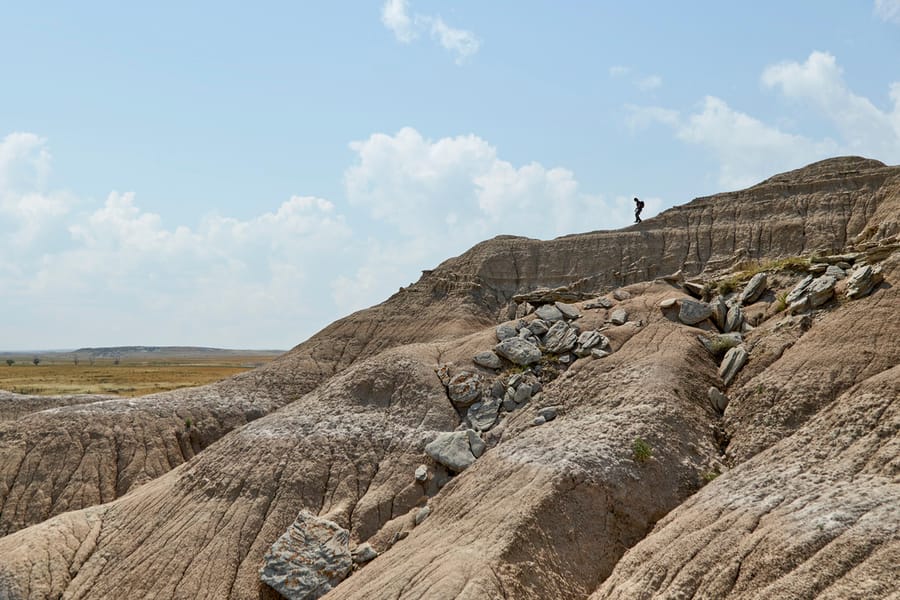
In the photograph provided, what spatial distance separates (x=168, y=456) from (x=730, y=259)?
27.3 meters

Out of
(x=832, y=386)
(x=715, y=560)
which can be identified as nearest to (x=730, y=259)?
(x=832, y=386)

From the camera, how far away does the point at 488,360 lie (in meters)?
21.8

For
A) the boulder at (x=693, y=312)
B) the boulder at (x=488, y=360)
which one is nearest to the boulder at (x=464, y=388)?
the boulder at (x=488, y=360)

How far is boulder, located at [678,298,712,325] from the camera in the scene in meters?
21.2

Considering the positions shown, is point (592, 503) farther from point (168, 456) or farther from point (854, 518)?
point (168, 456)

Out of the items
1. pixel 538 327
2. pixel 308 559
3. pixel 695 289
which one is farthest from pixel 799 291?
pixel 308 559

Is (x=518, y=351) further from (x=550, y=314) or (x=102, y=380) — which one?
(x=102, y=380)

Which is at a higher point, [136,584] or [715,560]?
[715,560]

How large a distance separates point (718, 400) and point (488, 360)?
6960 mm

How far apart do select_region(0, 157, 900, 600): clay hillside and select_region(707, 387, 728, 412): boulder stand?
0.17 feet

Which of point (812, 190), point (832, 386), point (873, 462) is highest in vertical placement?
point (812, 190)

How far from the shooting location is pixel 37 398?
3919 cm

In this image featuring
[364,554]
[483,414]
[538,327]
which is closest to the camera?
[364,554]

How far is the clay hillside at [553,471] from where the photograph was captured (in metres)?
12.2
